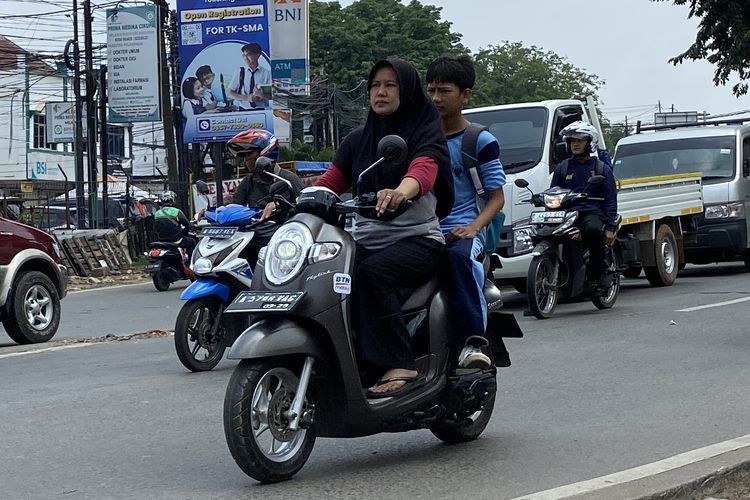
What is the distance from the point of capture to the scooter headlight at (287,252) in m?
5.18

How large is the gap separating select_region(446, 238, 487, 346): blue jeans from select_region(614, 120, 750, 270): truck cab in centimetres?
1178

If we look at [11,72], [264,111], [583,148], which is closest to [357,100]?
[11,72]

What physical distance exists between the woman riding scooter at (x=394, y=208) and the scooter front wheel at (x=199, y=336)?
3.65 m

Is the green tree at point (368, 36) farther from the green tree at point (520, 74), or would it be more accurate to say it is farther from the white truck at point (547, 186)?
the white truck at point (547, 186)

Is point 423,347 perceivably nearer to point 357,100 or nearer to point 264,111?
point 264,111

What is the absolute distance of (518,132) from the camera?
14336mm

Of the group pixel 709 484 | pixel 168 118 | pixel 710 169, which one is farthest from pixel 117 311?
pixel 168 118

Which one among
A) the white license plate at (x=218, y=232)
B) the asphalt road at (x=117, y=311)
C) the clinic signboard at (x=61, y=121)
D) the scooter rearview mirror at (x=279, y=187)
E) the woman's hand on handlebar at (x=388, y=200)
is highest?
the clinic signboard at (x=61, y=121)

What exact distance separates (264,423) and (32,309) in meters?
7.46

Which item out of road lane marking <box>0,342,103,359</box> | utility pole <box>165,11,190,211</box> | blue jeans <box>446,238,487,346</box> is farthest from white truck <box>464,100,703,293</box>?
utility pole <box>165,11,190,211</box>

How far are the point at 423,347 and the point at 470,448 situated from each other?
0.75 metres

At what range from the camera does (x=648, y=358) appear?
30.9 ft

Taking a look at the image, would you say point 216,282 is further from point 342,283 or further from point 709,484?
point 709,484

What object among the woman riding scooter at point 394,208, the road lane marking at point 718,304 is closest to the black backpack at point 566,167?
the road lane marking at point 718,304
